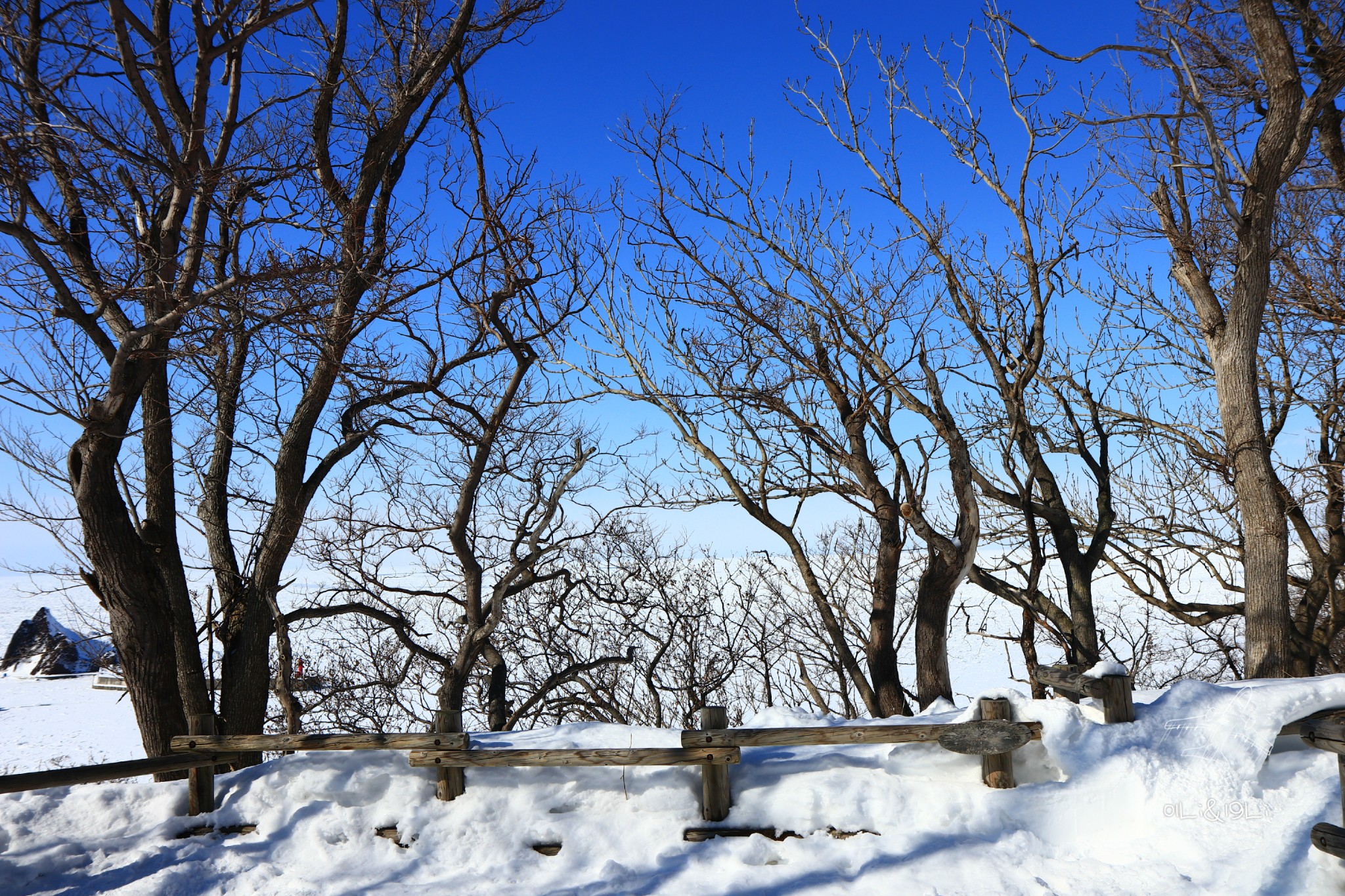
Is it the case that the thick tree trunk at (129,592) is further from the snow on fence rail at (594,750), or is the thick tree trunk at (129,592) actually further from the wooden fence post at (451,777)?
the wooden fence post at (451,777)

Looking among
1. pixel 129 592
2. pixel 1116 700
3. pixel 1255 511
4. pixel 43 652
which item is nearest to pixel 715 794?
pixel 1116 700

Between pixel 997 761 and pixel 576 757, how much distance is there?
2.75 meters

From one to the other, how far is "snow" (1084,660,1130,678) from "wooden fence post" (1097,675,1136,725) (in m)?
0.02

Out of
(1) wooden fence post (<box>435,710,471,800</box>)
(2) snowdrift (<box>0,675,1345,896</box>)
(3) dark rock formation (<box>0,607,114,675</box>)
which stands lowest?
(2) snowdrift (<box>0,675,1345,896</box>)

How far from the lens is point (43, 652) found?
1276 inches

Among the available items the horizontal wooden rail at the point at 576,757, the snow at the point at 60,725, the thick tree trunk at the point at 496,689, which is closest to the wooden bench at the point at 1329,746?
the horizontal wooden rail at the point at 576,757

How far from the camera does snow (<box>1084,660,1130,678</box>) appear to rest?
5.48 metres

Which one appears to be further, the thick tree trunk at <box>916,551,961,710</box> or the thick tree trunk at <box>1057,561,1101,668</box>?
the thick tree trunk at <box>1057,561,1101,668</box>

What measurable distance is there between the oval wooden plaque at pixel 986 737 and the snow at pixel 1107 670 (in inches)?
26.6

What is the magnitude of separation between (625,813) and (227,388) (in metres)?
5.66

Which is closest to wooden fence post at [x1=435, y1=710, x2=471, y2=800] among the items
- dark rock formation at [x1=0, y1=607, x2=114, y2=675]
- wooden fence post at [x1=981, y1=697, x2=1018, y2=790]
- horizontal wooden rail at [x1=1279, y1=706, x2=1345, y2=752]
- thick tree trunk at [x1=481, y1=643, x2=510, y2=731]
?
wooden fence post at [x1=981, y1=697, x2=1018, y2=790]

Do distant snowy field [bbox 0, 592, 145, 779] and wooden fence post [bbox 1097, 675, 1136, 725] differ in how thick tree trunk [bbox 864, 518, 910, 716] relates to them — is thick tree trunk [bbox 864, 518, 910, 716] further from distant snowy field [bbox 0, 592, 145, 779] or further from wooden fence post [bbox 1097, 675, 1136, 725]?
distant snowy field [bbox 0, 592, 145, 779]

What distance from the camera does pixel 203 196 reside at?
17.5ft

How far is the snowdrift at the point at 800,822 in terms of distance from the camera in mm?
4602
